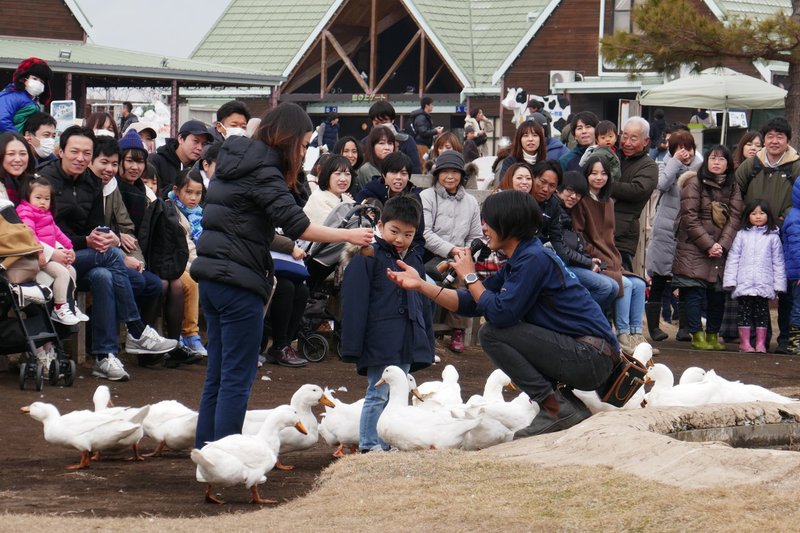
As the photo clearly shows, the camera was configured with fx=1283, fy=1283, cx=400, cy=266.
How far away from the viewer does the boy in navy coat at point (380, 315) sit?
7406 millimetres

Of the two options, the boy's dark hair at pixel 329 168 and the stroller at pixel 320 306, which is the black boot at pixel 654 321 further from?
the boy's dark hair at pixel 329 168

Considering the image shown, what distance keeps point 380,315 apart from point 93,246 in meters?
3.19

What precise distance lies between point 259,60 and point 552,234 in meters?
24.8

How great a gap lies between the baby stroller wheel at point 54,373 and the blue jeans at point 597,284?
177 inches

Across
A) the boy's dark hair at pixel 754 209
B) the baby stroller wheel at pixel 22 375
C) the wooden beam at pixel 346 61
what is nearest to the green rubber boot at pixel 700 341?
the boy's dark hair at pixel 754 209

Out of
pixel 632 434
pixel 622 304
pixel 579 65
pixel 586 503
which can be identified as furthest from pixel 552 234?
pixel 579 65

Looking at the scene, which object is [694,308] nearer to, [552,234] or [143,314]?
[552,234]

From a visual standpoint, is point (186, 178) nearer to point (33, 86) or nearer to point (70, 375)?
point (33, 86)

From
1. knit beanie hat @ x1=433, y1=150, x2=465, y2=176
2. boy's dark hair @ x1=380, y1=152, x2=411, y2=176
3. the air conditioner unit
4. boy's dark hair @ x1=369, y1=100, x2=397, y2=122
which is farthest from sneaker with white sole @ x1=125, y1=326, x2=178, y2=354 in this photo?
the air conditioner unit

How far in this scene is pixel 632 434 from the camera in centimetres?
641

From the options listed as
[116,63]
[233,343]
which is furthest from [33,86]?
[116,63]

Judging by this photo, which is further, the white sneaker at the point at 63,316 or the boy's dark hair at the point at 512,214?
the white sneaker at the point at 63,316

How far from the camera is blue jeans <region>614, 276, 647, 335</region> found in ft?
39.1

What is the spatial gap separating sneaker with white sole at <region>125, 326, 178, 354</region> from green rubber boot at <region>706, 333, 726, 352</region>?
578 cm
